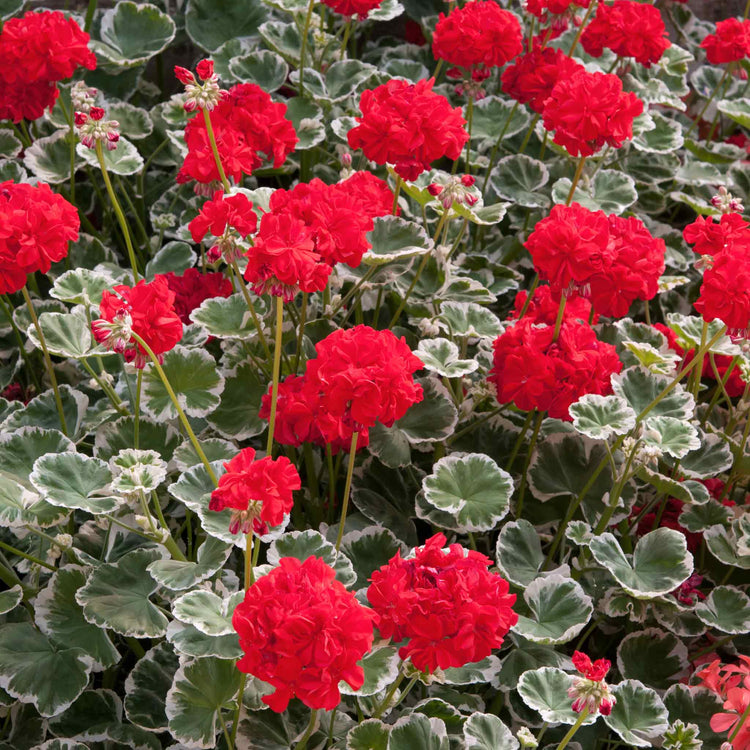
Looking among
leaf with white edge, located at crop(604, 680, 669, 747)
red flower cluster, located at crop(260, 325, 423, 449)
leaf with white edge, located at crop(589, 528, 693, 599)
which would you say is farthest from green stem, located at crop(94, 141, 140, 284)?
leaf with white edge, located at crop(604, 680, 669, 747)

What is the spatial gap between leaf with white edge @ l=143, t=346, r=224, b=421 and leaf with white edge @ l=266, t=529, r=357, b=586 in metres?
0.34

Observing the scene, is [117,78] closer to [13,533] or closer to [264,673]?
[13,533]

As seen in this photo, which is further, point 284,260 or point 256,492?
point 284,260

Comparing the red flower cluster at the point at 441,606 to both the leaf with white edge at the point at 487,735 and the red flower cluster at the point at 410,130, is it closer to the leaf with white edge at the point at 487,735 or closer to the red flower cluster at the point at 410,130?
the leaf with white edge at the point at 487,735

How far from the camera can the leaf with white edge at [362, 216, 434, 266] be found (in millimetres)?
1670

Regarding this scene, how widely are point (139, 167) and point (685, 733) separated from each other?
5.02ft

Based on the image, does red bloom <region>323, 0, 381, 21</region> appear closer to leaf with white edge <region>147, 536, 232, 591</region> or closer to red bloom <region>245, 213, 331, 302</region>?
red bloom <region>245, 213, 331, 302</region>

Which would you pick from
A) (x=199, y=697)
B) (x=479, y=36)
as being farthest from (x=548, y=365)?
(x=479, y=36)

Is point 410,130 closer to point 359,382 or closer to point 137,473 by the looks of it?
point 359,382

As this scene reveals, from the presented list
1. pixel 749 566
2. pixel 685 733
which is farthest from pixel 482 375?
pixel 685 733

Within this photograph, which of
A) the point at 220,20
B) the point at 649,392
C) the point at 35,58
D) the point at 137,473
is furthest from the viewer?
the point at 220,20

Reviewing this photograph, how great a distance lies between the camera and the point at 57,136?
220cm

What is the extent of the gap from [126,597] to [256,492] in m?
0.49

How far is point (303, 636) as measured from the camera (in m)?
0.94
